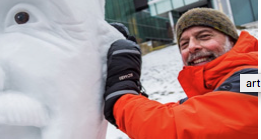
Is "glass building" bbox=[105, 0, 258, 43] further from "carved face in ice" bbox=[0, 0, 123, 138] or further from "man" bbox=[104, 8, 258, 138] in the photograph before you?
"carved face in ice" bbox=[0, 0, 123, 138]

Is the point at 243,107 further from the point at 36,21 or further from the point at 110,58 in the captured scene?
the point at 36,21

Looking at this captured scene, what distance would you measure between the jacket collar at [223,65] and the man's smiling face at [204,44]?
0.44 ft

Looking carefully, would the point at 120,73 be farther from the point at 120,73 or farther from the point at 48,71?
the point at 48,71

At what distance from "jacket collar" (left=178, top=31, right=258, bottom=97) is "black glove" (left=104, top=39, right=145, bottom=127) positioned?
35 centimetres

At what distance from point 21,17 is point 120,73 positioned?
1.95 feet

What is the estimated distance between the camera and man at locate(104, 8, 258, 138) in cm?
81

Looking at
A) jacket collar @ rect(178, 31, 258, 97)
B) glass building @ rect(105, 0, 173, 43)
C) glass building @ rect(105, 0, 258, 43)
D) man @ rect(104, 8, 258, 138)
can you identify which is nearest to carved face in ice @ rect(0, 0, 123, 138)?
man @ rect(104, 8, 258, 138)

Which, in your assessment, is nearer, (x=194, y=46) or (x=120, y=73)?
(x=120, y=73)

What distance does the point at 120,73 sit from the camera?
1.09 meters

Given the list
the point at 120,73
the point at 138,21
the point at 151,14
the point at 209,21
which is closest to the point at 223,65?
the point at 209,21

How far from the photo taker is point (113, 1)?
11.4 m

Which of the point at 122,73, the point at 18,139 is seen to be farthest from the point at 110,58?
the point at 18,139

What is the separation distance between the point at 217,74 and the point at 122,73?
0.51m

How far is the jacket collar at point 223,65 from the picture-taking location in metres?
0.98
